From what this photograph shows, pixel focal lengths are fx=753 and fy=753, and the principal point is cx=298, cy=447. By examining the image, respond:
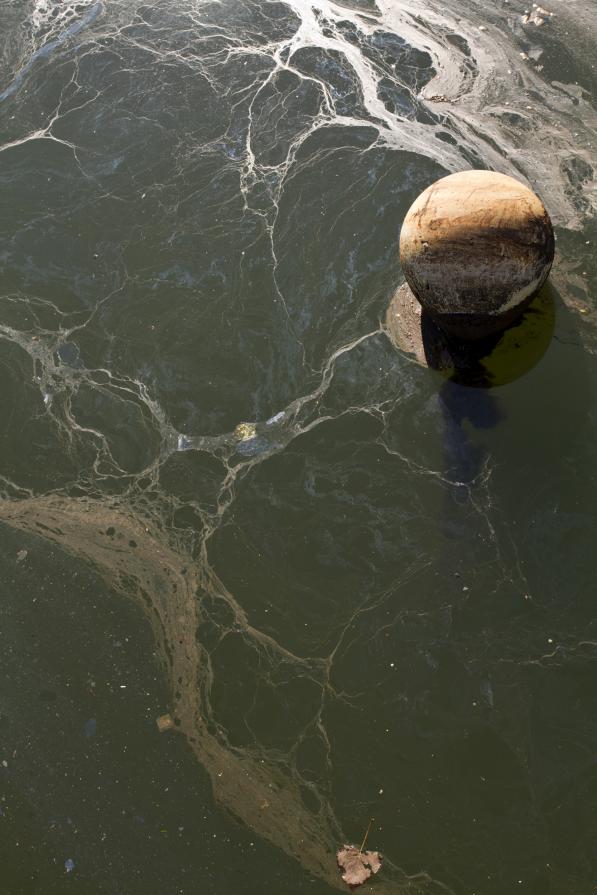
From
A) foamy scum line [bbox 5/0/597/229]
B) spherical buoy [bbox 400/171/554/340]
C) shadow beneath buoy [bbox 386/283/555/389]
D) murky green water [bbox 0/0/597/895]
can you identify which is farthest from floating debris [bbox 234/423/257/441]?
foamy scum line [bbox 5/0/597/229]

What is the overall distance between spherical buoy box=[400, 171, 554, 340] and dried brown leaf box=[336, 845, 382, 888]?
123 inches

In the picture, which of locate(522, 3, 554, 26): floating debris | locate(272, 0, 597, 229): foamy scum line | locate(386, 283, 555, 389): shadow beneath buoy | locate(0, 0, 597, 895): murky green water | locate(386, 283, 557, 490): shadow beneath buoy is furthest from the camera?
locate(522, 3, 554, 26): floating debris

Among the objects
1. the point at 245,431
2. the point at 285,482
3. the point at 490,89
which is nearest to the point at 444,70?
the point at 490,89

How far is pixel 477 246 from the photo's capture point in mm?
4168

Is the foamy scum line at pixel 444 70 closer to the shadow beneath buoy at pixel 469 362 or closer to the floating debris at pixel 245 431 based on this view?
the shadow beneath buoy at pixel 469 362

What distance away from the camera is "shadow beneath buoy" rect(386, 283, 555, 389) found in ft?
16.4

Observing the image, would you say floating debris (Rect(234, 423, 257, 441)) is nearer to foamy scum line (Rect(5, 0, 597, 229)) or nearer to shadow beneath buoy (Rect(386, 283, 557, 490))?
shadow beneath buoy (Rect(386, 283, 557, 490))

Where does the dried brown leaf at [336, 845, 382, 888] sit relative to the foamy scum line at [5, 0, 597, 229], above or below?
below

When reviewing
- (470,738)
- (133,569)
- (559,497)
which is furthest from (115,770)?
(559,497)

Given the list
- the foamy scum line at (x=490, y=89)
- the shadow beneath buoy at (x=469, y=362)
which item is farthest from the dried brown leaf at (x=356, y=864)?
the foamy scum line at (x=490, y=89)

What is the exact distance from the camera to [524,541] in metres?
4.61

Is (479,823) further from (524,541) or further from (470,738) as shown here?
(524,541)

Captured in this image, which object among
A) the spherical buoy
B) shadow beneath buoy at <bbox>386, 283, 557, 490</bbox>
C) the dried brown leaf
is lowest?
the dried brown leaf

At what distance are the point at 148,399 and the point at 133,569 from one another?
1194 mm
